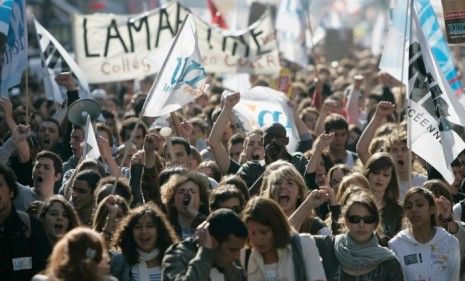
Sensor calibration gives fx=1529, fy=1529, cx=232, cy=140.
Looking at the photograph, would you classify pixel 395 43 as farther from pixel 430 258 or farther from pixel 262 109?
pixel 430 258

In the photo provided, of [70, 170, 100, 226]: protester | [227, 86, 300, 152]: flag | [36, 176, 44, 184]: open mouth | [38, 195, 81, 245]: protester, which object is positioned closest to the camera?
[38, 195, 81, 245]: protester

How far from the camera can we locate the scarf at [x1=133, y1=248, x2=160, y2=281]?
8.20m

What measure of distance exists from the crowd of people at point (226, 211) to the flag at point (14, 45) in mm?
453

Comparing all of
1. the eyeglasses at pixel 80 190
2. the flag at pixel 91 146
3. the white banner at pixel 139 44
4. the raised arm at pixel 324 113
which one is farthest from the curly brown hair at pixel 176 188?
the white banner at pixel 139 44

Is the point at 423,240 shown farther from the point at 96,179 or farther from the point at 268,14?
the point at 268,14

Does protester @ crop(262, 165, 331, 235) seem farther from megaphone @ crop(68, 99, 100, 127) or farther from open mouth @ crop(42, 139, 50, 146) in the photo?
open mouth @ crop(42, 139, 50, 146)

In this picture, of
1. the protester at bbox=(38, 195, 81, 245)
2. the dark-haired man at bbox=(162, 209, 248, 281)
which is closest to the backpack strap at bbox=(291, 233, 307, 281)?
the dark-haired man at bbox=(162, 209, 248, 281)

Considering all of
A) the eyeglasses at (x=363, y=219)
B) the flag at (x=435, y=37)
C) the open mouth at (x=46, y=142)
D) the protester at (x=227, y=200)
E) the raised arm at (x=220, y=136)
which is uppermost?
the flag at (x=435, y=37)

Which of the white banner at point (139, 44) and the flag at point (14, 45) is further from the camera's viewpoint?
the white banner at point (139, 44)

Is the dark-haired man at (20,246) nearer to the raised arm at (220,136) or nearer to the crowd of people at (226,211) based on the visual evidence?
the crowd of people at (226,211)

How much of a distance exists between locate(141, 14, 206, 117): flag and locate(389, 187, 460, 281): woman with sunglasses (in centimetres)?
222

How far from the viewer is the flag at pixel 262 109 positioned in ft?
45.8

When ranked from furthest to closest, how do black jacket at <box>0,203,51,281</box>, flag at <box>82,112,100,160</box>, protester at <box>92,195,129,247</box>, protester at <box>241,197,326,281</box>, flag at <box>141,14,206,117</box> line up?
flag at <box>82,112,100,160</box> < flag at <box>141,14,206,117</box> < protester at <box>92,195,129,247</box> < black jacket at <box>0,203,51,281</box> < protester at <box>241,197,326,281</box>

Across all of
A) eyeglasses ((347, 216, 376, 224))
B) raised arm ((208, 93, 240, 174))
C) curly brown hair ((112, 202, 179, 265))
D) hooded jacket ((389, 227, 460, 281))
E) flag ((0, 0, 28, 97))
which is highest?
flag ((0, 0, 28, 97))
